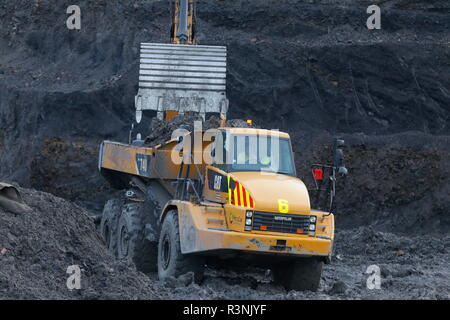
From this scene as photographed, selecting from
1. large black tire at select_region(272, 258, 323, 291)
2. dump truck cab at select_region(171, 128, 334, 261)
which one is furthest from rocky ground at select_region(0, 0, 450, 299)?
dump truck cab at select_region(171, 128, 334, 261)

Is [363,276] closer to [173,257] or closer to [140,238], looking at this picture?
[173,257]

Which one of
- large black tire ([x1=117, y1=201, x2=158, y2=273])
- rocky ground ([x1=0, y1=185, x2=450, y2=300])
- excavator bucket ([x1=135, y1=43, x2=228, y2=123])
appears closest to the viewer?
rocky ground ([x1=0, y1=185, x2=450, y2=300])

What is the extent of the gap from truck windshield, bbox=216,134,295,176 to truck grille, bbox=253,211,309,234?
813mm

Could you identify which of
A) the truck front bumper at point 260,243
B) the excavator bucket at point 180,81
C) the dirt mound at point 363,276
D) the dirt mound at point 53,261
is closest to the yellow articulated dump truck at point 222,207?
the truck front bumper at point 260,243

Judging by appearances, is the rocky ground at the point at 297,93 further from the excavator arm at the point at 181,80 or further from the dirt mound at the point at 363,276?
the excavator arm at the point at 181,80

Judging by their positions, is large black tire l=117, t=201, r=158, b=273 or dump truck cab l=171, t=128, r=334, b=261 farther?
large black tire l=117, t=201, r=158, b=273

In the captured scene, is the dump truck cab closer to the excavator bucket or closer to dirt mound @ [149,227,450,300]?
dirt mound @ [149,227,450,300]

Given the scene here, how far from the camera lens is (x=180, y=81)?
619 inches

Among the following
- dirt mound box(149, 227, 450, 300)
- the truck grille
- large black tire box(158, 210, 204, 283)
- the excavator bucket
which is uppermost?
the excavator bucket

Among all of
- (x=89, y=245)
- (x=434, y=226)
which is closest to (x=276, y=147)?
(x=89, y=245)

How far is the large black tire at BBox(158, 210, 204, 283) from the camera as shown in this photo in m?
11.3

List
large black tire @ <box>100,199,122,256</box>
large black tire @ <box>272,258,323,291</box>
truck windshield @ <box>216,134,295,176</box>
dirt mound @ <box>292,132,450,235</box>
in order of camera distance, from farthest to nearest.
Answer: dirt mound @ <box>292,132,450,235</box>, large black tire @ <box>100,199,122,256</box>, large black tire @ <box>272,258,323,291</box>, truck windshield @ <box>216,134,295,176</box>

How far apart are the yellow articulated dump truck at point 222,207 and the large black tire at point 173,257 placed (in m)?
0.01

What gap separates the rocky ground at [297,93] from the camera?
2008 cm
